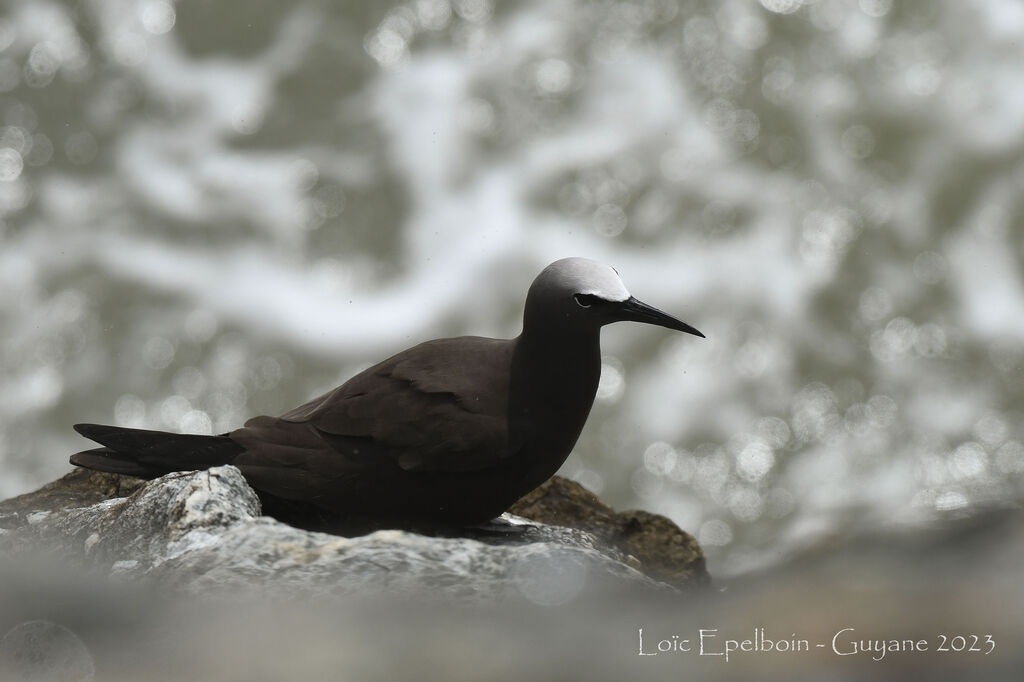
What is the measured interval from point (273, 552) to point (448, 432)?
0.98m

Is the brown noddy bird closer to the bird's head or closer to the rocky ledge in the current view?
the bird's head

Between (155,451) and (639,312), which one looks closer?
(639,312)

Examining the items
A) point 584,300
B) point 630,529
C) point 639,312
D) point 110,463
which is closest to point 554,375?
point 584,300

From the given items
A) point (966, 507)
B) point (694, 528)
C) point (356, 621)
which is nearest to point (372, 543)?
point (356, 621)

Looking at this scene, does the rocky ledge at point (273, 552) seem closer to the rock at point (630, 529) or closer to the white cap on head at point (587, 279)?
the rock at point (630, 529)

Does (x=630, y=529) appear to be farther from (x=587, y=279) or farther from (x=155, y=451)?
(x=155, y=451)

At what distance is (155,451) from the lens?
211 inches

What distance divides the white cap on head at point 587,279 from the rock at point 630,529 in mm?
1825

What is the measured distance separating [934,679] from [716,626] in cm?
80

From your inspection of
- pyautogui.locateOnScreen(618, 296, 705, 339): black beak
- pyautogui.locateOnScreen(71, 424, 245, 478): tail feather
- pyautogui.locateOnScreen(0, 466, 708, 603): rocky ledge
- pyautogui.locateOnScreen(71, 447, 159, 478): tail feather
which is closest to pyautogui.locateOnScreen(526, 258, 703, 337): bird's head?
pyautogui.locateOnScreen(618, 296, 705, 339): black beak

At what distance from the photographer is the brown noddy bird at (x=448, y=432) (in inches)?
199

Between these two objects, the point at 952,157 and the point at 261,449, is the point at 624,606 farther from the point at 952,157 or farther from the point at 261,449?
the point at 952,157

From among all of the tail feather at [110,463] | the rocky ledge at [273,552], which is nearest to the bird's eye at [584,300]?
the rocky ledge at [273,552]

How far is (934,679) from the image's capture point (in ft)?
11.7
